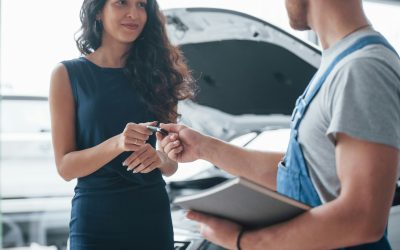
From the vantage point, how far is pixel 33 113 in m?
2.58

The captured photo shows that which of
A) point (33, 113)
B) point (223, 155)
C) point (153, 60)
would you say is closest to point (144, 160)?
point (223, 155)

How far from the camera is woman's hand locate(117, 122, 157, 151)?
48.8 inches

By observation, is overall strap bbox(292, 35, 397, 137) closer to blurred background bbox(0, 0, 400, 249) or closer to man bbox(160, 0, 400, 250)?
man bbox(160, 0, 400, 250)

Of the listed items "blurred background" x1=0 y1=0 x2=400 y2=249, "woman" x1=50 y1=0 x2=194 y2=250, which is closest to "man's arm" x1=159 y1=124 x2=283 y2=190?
"woman" x1=50 y1=0 x2=194 y2=250

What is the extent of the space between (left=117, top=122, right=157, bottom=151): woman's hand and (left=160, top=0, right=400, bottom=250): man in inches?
18.5

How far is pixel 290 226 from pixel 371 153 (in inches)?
6.3

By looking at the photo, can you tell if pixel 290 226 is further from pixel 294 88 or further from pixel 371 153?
pixel 294 88

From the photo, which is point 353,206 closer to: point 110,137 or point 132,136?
point 132,136

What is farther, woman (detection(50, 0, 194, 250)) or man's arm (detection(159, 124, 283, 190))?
woman (detection(50, 0, 194, 250))

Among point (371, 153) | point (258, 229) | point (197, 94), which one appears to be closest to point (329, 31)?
point (371, 153)

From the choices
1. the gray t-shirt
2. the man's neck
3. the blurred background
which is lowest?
the blurred background

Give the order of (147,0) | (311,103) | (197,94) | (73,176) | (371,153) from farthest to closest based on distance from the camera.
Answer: (197,94) → (147,0) → (73,176) → (311,103) → (371,153)

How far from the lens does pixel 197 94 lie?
2.09 meters

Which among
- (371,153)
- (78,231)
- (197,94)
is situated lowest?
(78,231)
